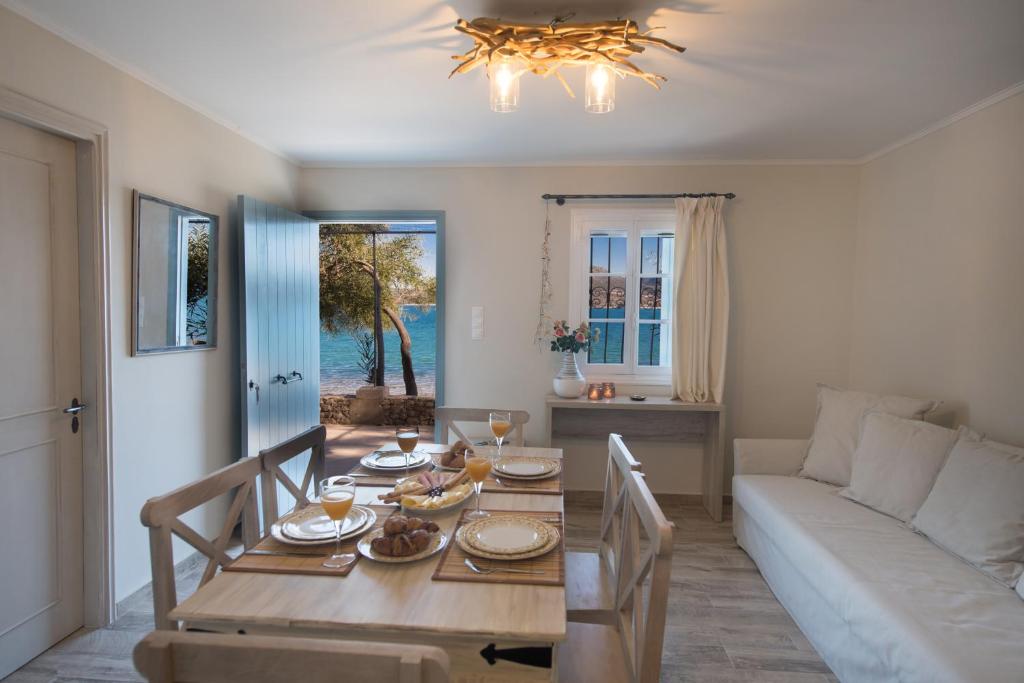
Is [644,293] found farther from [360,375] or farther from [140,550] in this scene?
[360,375]

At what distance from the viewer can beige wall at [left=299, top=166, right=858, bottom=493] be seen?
377 cm

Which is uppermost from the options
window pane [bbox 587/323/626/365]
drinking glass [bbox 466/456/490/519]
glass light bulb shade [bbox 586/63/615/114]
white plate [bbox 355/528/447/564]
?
glass light bulb shade [bbox 586/63/615/114]

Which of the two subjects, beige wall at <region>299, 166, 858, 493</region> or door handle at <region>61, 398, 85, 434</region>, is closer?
door handle at <region>61, 398, 85, 434</region>

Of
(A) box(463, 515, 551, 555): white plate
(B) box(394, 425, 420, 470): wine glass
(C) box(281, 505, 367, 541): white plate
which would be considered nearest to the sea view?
(B) box(394, 425, 420, 470): wine glass

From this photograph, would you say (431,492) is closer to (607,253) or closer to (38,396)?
(38,396)

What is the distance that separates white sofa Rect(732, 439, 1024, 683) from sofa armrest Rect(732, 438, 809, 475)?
0.16m

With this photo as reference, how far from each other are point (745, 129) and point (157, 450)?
3.61 meters

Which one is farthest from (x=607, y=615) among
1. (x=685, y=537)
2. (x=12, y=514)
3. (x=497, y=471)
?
(x=12, y=514)

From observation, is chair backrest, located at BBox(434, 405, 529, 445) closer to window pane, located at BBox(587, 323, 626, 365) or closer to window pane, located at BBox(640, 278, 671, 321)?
window pane, located at BBox(587, 323, 626, 365)

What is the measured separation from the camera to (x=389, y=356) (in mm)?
7109

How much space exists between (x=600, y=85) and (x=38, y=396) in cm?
248

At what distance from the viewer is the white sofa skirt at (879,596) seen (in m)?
1.53

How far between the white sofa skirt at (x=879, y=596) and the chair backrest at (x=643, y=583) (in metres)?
0.80

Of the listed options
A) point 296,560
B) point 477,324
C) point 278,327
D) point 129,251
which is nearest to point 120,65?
point 129,251
